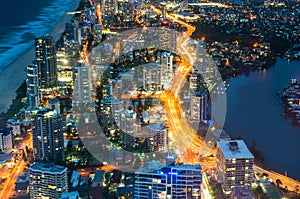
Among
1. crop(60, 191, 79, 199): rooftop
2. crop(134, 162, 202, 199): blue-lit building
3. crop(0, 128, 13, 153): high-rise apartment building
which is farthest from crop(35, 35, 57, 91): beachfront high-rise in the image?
crop(134, 162, 202, 199): blue-lit building

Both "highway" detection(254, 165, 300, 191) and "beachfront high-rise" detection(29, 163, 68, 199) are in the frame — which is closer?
"beachfront high-rise" detection(29, 163, 68, 199)

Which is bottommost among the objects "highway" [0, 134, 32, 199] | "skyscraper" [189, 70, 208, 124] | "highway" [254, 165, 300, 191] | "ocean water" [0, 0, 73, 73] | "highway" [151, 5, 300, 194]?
"highway" [0, 134, 32, 199]

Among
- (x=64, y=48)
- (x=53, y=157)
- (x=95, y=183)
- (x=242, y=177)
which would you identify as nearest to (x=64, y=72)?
(x=64, y=48)

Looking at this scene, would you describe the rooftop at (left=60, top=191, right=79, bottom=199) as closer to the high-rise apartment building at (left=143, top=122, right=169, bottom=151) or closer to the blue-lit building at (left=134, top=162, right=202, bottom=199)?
the blue-lit building at (left=134, top=162, right=202, bottom=199)

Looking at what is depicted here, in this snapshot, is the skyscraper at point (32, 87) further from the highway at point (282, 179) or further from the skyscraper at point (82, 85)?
the highway at point (282, 179)

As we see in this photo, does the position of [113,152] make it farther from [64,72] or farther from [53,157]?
[64,72]

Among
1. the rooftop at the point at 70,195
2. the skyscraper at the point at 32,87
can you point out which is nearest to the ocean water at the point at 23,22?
the skyscraper at the point at 32,87
